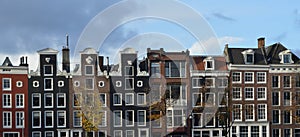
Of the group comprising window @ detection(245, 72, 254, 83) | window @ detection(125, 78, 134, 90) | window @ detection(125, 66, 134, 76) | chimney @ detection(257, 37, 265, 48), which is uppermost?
chimney @ detection(257, 37, 265, 48)

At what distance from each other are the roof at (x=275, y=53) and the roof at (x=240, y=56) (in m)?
0.64

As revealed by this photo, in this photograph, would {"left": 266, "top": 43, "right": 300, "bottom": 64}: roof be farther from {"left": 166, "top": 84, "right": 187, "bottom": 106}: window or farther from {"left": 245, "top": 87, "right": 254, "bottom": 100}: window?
{"left": 166, "top": 84, "right": 187, "bottom": 106}: window

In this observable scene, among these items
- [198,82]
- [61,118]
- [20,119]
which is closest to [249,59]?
[198,82]

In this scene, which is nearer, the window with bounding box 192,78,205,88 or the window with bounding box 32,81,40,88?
the window with bounding box 32,81,40,88

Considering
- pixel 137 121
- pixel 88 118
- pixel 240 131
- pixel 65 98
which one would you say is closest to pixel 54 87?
pixel 65 98

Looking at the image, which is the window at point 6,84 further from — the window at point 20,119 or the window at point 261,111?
the window at point 261,111

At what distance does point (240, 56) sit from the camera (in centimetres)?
4572

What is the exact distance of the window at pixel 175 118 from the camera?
139 ft

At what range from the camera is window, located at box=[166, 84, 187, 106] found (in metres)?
41.9

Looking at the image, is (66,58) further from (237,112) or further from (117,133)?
(237,112)

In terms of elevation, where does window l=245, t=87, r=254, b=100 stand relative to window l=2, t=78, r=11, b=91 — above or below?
below

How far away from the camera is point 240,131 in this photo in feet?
145

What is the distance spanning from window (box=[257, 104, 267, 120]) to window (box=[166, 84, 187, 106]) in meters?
6.40

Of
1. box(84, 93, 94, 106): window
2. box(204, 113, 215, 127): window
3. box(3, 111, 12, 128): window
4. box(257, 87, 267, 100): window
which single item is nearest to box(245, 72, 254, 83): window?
box(257, 87, 267, 100): window
